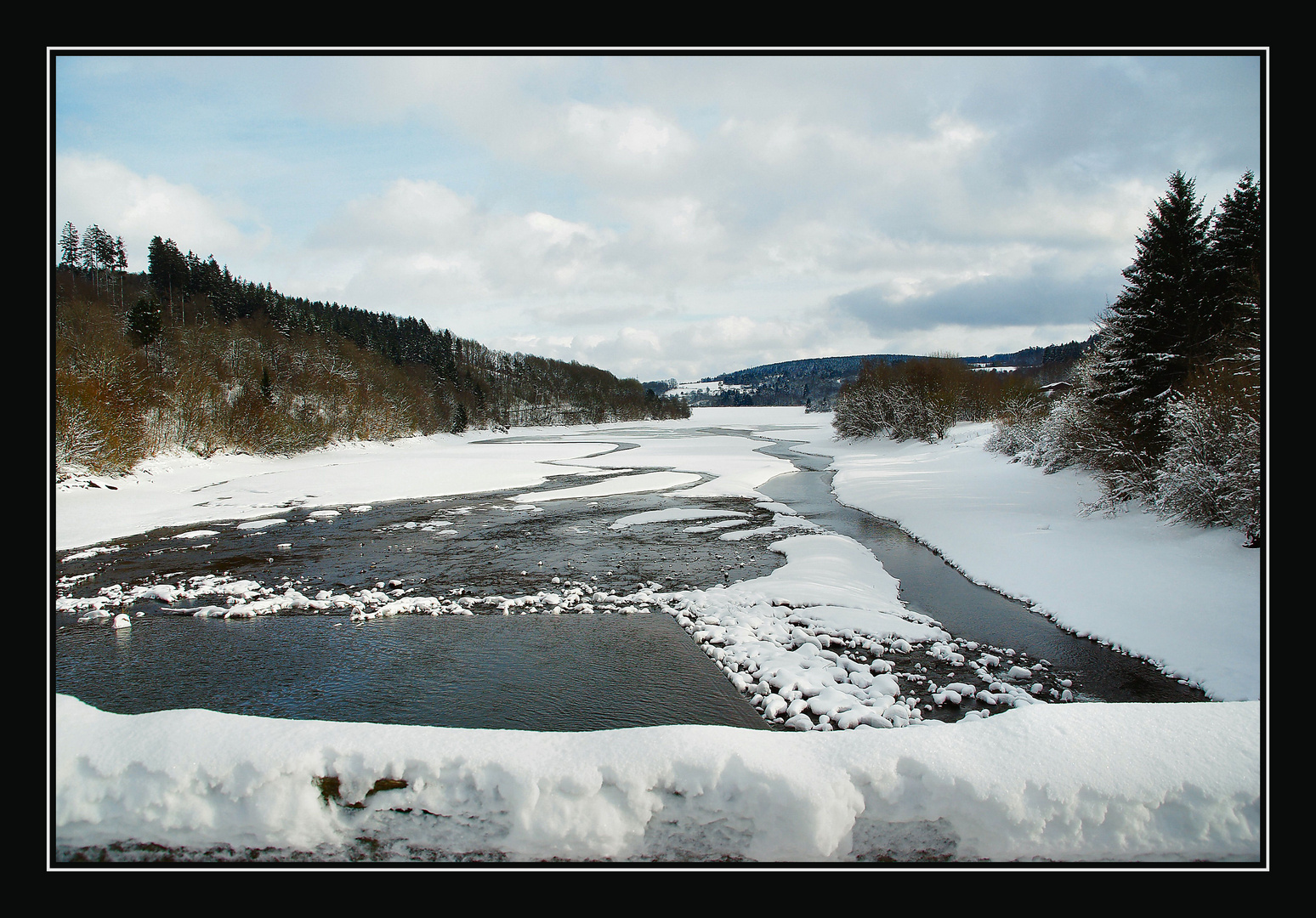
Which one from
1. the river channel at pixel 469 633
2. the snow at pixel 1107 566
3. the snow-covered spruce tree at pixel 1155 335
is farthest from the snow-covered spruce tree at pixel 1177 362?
the river channel at pixel 469 633

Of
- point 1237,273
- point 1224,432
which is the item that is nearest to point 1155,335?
point 1237,273

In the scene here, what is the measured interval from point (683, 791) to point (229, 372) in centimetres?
4603

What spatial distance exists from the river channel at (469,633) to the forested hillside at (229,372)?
396cm

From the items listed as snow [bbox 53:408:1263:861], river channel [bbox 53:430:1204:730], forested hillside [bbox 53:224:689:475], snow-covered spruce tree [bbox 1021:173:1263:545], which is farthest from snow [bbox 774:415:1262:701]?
forested hillside [bbox 53:224:689:475]

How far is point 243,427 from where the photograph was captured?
3566cm

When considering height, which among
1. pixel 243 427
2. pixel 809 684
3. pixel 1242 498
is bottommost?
pixel 809 684

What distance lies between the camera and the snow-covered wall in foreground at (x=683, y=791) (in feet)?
12.9

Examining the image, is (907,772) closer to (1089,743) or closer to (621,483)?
(1089,743)

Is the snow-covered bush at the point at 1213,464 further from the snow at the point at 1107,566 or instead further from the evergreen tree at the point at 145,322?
the evergreen tree at the point at 145,322

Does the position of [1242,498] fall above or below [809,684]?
above

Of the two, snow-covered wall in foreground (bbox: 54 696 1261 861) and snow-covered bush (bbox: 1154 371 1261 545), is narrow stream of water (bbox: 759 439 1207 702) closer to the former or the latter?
snow-covered wall in foreground (bbox: 54 696 1261 861)

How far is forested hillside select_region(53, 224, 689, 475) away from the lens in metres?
24.4

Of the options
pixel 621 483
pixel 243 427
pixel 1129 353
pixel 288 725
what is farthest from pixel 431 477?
pixel 1129 353
